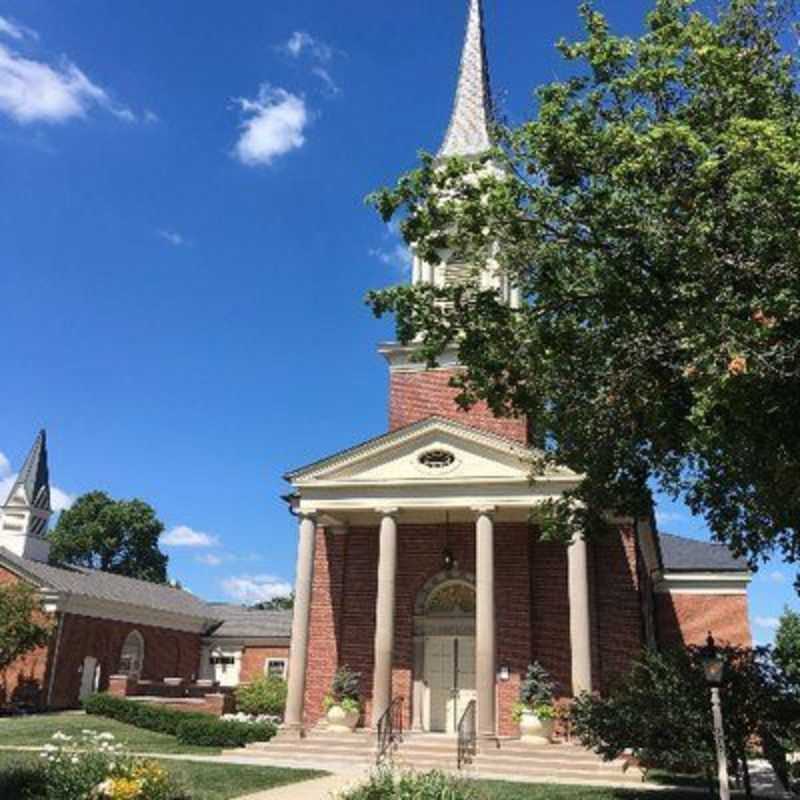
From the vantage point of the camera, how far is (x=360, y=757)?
20406 millimetres

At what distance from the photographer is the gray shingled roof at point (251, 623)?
46125 mm

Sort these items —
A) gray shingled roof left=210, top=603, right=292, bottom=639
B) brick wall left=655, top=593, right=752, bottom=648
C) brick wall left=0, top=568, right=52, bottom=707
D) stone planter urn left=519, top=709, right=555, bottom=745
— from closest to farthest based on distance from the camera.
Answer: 1. stone planter urn left=519, top=709, right=555, bottom=745
2. brick wall left=655, top=593, right=752, bottom=648
3. brick wall left=0, top=568, right=52, bottom=707
4. gray shingled roof left=210, top=603, right=292, bottom=639

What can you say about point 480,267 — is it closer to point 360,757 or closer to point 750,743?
point 750,743

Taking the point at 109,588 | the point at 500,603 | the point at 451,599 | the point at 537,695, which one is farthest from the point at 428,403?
the point at 109,588

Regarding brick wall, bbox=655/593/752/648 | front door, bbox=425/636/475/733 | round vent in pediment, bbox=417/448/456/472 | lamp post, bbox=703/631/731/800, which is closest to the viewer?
lamp post, bbox=703/631/731/800

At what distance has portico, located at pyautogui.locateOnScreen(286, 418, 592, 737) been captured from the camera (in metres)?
21.6

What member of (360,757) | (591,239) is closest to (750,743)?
(591,239)

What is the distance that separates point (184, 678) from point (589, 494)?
35.6m

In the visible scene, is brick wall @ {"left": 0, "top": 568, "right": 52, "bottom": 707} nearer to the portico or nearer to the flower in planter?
the portico

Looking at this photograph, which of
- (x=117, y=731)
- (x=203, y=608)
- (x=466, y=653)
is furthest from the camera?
(x=203, y=608)

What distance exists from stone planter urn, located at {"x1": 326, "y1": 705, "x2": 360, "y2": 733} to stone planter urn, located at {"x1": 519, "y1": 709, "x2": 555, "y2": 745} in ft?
14.6

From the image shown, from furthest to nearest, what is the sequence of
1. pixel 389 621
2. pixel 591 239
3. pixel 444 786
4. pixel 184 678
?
pixel 184 678 < pixel 389 621 < pixel 591 239 < pixel 444 786

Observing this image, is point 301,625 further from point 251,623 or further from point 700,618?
point 251,623

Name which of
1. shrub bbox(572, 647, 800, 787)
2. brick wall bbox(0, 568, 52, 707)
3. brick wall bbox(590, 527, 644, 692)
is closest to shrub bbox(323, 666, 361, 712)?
brick wall bbox(590, 527, 644, 692)
